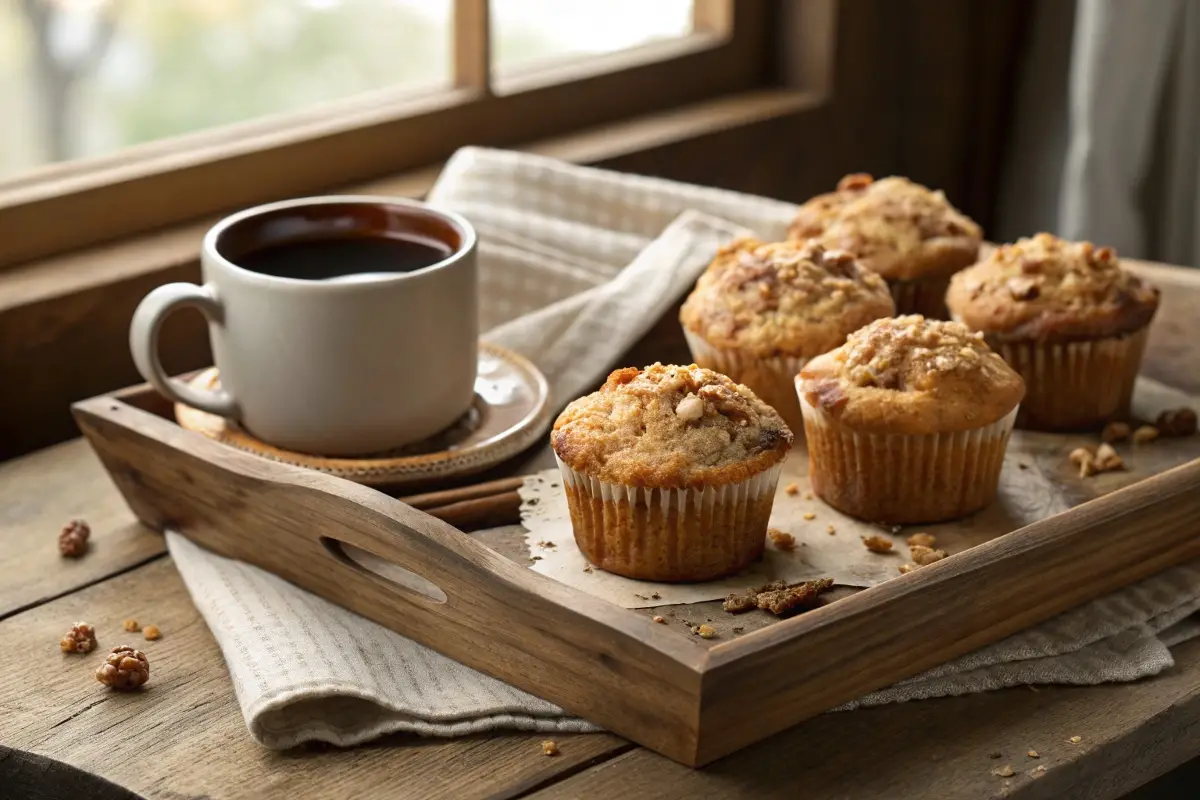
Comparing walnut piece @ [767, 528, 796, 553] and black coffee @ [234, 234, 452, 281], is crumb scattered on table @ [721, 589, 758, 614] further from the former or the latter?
black coffee @ [234, 234, 452, 281]

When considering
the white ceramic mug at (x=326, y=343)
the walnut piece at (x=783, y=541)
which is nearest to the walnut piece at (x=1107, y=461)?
the walnut piece at (x=783, y=541)

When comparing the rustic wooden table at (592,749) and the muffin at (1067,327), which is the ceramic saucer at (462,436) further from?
the muffin at (1067,327)

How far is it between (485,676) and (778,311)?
516 mm

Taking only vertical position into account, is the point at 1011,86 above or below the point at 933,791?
above

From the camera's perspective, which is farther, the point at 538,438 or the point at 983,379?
the point at 538,438

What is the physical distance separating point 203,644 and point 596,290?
0.63 meters

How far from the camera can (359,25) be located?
8.14ft

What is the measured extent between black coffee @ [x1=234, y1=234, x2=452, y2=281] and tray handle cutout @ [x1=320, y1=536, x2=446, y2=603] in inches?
10.7

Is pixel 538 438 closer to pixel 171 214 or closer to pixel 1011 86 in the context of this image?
pixel 171 214

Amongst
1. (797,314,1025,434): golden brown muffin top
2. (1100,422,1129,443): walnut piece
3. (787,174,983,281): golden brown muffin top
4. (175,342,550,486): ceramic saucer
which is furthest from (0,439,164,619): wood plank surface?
(1100,422,1129,443): walnut piece

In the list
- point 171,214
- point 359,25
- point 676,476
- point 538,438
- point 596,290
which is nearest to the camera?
point 676,476

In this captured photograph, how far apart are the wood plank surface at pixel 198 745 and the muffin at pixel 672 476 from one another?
7.7 inches

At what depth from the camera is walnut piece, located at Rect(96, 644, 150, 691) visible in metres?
1.07

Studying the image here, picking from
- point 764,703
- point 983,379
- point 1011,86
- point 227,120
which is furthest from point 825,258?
point 1011,86
